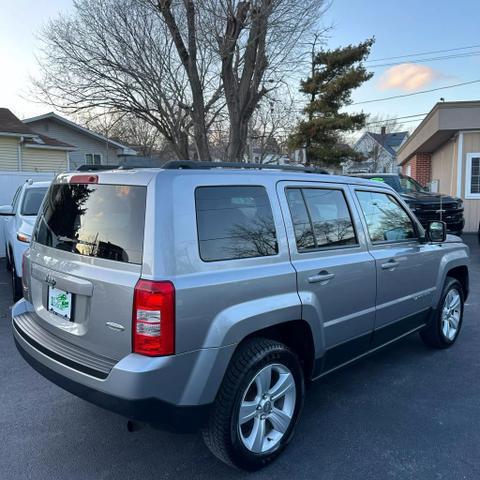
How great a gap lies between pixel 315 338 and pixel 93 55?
14.0m

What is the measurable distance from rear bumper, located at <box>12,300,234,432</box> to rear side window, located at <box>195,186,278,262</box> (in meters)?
0.58

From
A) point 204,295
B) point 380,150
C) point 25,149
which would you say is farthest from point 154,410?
point 380,150

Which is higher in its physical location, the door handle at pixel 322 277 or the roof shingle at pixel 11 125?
the roof shingle at pixel 11 125

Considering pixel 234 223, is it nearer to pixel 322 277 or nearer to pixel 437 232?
pixel 322 277

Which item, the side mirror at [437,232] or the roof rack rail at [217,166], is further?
the side mirror at [437,232]

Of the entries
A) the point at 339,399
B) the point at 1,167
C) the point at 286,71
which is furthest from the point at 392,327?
the point at 1,167

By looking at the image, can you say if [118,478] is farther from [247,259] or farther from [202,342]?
[247,259]

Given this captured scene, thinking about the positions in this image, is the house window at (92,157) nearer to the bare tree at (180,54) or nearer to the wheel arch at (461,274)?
the bare tree at (180,54)

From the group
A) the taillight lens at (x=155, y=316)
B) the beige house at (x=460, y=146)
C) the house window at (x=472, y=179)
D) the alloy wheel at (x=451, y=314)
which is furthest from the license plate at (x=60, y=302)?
the house window at (x=472, y=179)

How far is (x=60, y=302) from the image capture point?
2781 millimetres

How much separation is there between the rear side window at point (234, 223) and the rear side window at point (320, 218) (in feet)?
0.91

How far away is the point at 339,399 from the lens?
149 inches

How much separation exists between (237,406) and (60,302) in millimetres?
1274

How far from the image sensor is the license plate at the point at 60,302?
2.70m
